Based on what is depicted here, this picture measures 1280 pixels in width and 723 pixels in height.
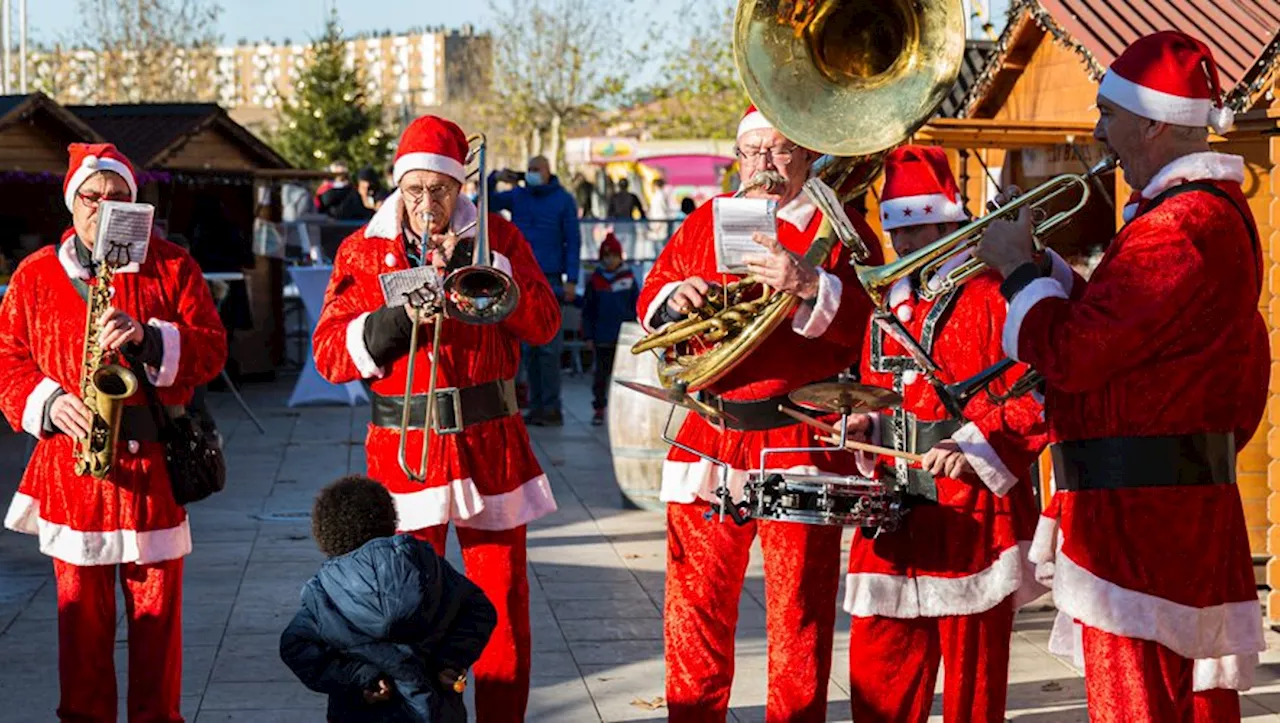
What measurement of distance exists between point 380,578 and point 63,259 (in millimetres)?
1713

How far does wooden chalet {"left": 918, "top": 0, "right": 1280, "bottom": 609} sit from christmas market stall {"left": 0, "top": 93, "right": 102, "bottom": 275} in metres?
7.71

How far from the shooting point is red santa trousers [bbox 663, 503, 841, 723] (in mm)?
5324

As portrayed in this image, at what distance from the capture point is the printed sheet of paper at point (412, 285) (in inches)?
212

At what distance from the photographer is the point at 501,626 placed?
18.7ft

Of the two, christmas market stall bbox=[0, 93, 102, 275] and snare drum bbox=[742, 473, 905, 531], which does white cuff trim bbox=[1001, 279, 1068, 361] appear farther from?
christmas market stall bbox=[0, 93, 102, 275]

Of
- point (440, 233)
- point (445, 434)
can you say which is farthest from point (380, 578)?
point (440, 233)

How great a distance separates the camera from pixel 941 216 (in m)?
5.45

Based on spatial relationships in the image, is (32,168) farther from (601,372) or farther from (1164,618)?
(1164,618)

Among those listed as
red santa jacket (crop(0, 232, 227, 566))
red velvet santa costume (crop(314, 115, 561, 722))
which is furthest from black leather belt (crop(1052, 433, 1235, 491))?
red santa jacket (crop(0, 232, 227, 566))

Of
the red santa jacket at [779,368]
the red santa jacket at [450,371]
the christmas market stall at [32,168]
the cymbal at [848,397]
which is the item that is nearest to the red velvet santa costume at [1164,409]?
the cymbal at [848,397]

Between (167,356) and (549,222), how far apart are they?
893cm

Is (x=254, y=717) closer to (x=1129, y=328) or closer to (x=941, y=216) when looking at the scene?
(x=941, y=216)

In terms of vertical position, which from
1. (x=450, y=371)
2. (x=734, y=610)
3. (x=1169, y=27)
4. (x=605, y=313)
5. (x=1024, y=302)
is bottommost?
(x=605, y=313)

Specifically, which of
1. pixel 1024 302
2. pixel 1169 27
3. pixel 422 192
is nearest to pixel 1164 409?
pixel 1024 302
